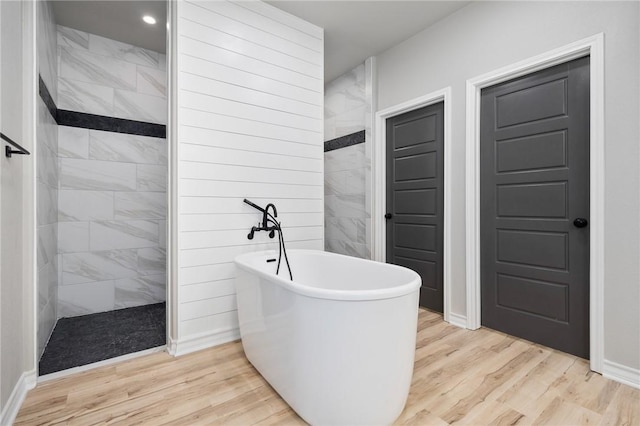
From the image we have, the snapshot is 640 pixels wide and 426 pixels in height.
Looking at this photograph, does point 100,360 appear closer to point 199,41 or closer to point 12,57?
point 12,57

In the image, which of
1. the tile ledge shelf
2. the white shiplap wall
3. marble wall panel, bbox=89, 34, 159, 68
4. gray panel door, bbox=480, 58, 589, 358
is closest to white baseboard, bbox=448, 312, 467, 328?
gray panel door, bbox=480, 58, 589, 358

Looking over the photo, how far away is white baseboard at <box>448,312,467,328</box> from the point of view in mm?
2541

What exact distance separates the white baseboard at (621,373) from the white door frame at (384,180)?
35.5 inches

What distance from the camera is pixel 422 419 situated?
4.64ft

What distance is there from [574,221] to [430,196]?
3.68 ft

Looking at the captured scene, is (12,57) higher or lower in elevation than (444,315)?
higher

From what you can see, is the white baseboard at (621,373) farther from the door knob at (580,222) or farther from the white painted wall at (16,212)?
the white painted wall at (16,212)

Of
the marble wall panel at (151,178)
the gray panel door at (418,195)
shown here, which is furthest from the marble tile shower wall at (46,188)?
the gray panel door at (418,195)

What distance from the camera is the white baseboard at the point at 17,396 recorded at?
1354mm

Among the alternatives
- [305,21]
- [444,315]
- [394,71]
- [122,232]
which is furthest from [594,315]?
[122,232]

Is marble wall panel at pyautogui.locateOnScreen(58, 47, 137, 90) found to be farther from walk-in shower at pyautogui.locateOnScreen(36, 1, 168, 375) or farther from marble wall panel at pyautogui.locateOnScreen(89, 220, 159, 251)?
marble wall panel at pyautogui.locateOnScreen(89, 220, 159, 251)

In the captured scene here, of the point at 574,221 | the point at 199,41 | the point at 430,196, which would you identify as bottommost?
the point at 574,221

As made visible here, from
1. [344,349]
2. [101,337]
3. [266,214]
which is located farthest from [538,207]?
[101,337]

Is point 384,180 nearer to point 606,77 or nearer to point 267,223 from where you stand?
point 267,223
